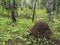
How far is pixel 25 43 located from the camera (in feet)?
50.8

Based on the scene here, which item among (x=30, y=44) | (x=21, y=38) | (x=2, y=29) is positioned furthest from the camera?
(x=2, y=29)

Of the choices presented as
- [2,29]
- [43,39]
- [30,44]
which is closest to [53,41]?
[43,39]

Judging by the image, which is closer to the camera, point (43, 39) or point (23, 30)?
point (43, 39)

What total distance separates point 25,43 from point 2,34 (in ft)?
9.04

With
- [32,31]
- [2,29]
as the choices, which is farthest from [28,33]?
[2,29]

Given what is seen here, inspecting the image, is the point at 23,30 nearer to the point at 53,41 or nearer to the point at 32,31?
the point at 32,31

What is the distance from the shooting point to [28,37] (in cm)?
1673

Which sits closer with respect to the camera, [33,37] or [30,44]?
[30,44]

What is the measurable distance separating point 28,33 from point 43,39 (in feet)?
5.85

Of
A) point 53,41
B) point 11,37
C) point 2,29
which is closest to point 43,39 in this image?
point 53,41

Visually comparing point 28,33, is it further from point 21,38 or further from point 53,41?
point 53,41

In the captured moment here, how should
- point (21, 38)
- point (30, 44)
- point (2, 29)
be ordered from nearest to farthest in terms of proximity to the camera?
1. point (30, 44)
2. point (21, 38)
3. point (2, 29)

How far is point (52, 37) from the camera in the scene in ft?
55.7

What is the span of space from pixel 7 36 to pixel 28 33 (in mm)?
1870
